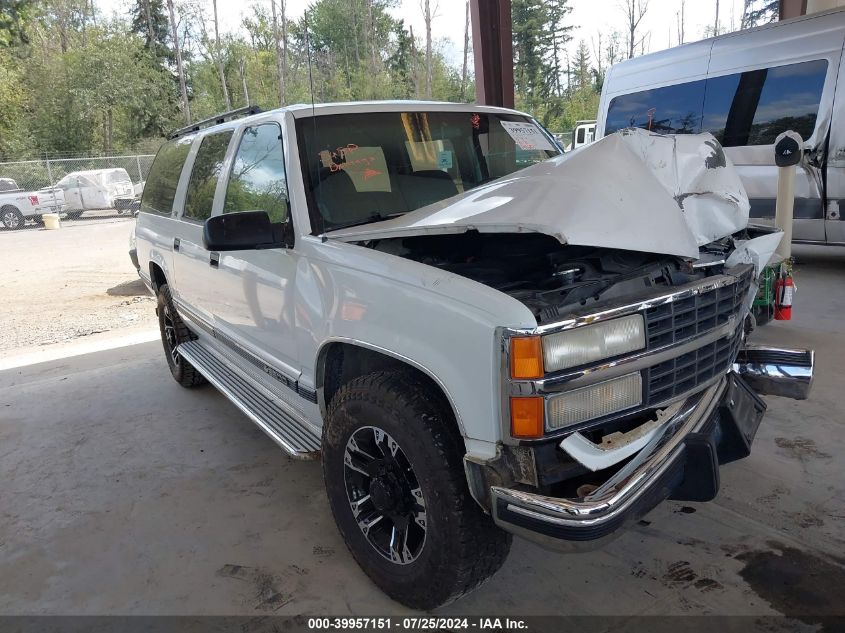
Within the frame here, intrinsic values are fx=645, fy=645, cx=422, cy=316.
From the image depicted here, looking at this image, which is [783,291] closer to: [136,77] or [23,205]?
[23,205]

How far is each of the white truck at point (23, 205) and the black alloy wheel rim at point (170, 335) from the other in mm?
19347

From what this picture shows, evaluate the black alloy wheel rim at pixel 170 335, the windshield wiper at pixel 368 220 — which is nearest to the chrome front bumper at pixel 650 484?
the windshield wiper at pixel 368 220

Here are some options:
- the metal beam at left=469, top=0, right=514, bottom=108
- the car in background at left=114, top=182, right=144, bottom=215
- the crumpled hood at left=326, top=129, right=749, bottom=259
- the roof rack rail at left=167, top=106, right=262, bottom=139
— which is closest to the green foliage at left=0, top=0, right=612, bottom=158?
the car in background at left=114, top=182, right=144, bottom=215

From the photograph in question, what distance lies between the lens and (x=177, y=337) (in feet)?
16.9

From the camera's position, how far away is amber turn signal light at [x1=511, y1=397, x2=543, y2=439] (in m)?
1.91

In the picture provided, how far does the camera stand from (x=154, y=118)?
40000 mm

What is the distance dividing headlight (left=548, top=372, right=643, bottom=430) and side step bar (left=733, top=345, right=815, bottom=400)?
101 centimetres

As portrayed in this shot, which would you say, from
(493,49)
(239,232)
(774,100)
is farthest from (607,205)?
(493,49)

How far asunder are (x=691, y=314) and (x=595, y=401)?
0.55m

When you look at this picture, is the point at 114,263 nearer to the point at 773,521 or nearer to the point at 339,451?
the point at 339,451

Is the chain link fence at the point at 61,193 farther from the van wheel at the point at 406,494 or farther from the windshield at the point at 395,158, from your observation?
the van wheel at the point at 406,494

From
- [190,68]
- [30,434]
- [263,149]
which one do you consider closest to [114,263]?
[30,434]

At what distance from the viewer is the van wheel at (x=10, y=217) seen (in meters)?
20.9

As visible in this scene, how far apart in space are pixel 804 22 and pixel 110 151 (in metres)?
39.3
